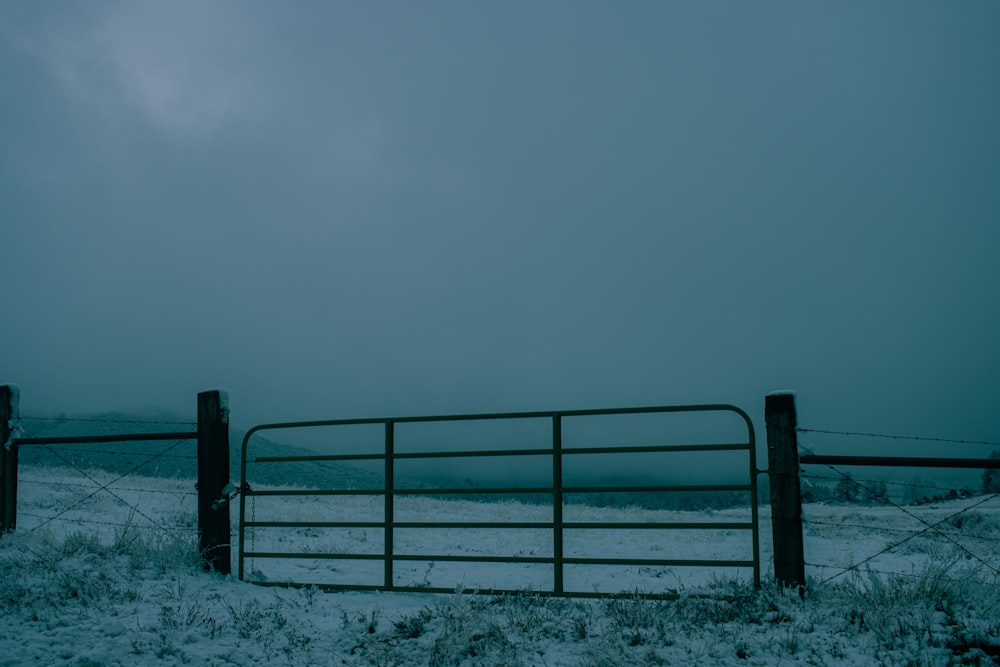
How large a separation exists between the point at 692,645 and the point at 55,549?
7705 mm

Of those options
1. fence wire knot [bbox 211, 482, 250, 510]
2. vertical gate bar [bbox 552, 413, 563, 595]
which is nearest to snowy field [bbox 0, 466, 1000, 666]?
vertical gate bar [bbox 552, 413, 563, 595]

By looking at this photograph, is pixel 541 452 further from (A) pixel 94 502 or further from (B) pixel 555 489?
(A) pixel 94 502

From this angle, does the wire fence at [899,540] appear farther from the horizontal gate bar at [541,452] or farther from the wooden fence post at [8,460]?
the wooden fence post at [8,460]

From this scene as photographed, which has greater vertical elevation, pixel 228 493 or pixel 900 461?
pixel 900 461

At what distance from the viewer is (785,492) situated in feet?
21.9

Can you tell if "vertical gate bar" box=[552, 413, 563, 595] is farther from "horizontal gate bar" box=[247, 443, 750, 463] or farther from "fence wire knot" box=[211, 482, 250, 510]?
"fence wire knot" box=[211, 482, 250, 510]

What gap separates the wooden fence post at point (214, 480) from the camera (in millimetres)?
8312

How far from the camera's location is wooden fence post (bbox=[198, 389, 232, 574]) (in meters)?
8.31

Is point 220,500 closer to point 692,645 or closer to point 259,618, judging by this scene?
point 259,618

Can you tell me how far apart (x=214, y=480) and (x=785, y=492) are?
6.68m

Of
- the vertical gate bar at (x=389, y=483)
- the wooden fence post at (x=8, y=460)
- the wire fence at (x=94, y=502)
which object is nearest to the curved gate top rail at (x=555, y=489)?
the vertical gate bar at (x=389, y=483)

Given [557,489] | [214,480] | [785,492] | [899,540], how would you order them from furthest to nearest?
1. [899,540]
2. [214,480]
3. [557,489]
4. [785,492]

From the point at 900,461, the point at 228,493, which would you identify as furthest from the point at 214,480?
the point at 900,461

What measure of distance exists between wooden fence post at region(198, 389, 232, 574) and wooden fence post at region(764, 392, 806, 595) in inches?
252
